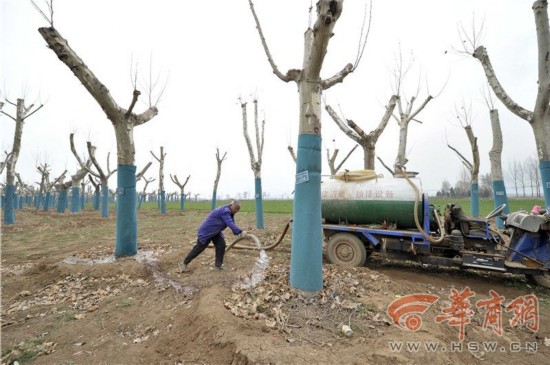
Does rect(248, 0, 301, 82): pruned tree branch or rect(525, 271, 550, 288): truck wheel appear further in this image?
rect(525, 271, 550, 288): truck wheel

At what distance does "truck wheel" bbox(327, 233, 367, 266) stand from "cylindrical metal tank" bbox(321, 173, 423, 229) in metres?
0.50

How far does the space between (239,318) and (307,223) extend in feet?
5.38

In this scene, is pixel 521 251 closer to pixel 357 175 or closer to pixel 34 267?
pixel 357 175

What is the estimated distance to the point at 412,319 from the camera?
12.7 feet

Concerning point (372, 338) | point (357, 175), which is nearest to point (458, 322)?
point (372, 338)

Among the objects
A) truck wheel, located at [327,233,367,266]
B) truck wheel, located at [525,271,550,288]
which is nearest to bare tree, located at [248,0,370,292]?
truck wheel, located at [327,233,367,266]

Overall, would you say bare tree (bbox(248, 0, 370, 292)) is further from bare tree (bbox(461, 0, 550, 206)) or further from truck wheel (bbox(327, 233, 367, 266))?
bare tree (bbox(461, 0, 550, 206))

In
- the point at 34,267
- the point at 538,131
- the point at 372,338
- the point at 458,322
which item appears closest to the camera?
the point at 372,338

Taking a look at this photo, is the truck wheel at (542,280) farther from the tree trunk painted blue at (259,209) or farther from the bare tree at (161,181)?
the bare tree at (161,181)

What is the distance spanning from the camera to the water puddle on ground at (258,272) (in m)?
5.04

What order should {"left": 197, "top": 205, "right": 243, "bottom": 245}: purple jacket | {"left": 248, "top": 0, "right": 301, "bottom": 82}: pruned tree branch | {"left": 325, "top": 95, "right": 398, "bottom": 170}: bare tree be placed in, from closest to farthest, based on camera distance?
{"left": 248, "top": 0, "right": 301, "bottom": 82}: pruned tree branch, {"left": 197, "top": 205, "right": 243, "bottom": 245}: purple jacket, {"left": 325, "top": 95, "right": 398, "bottom": 170}: bare tree

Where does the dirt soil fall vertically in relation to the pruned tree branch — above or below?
below

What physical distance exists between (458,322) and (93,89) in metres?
9.16

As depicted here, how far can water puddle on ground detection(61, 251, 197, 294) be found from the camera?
17.6 feet
